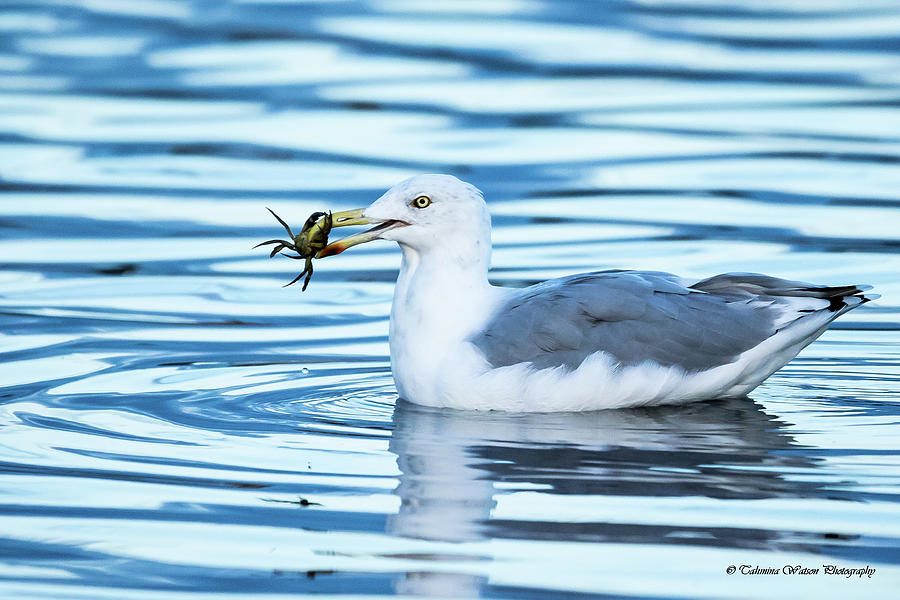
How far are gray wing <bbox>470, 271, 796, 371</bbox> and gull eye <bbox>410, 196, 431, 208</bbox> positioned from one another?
0.66 meters

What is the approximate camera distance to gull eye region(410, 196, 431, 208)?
948cm

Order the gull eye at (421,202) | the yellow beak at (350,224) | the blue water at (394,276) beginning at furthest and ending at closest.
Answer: the gull eye at (421,202)
the yellow beak at (350,224)
the blue water at (394,276)

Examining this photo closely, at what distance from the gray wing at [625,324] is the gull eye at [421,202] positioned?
0.66 m

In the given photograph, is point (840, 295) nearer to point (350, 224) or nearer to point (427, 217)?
point (427, 217)

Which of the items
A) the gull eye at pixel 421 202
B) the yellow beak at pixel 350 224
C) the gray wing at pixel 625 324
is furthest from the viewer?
the gull eye at pixel 421 202

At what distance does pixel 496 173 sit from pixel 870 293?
4935 millimetres

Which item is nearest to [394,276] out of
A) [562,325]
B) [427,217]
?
[427,217]

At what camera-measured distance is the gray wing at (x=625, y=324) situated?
30.0 feet

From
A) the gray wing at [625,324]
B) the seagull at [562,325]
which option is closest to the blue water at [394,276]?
the seagull at [562,325]

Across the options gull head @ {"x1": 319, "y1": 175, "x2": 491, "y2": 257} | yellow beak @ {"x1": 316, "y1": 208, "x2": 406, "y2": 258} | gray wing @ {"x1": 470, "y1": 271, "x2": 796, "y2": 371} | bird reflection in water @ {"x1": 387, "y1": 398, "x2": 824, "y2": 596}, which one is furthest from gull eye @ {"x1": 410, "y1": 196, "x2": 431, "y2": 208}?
bird reflection in water @ {"x1": 387, "y1": 398, "x2": 824, "y2": 596}

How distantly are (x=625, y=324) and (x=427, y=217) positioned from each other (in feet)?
3.80

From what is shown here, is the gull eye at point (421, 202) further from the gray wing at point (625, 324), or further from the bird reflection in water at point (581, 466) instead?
the bird reflection in water at point (581, 466)

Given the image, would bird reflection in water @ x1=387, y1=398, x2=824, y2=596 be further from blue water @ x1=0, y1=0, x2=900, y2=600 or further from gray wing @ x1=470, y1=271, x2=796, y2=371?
gray wing @ x1=470, y1=271, x2=796, y2=371

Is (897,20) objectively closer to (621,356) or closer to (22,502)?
(621,356)
